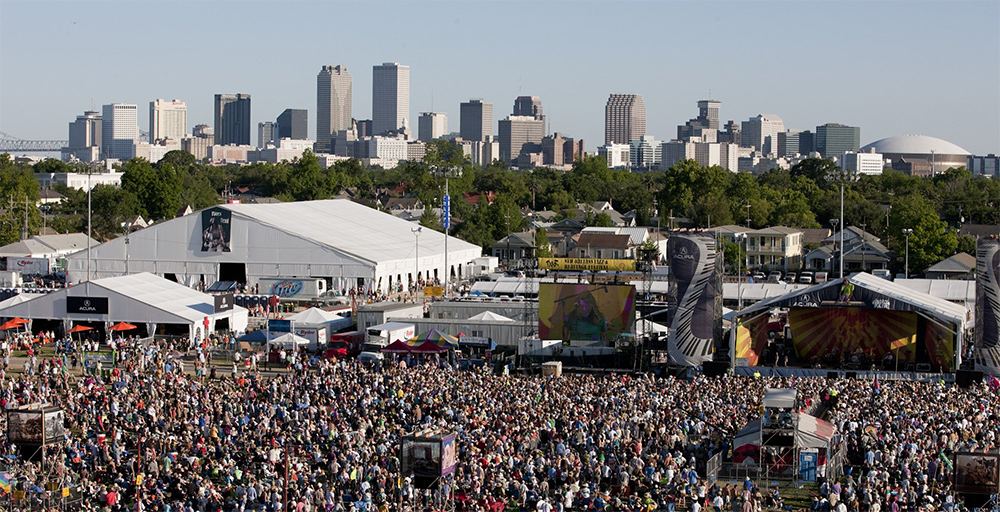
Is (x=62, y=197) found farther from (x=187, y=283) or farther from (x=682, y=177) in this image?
(x=187, y=283)

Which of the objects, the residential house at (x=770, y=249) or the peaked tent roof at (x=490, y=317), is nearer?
the peaked tent roof at (x=490, y=317)

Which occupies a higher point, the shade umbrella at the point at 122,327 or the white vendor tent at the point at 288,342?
the shade umbrella at the point at 122,327

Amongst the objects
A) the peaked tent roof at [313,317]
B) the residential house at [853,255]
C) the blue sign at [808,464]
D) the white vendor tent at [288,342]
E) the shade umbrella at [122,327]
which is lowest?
the blue sign at [808,464]

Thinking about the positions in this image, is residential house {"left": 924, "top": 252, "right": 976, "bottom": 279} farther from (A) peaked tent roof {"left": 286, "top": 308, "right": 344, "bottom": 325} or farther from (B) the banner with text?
(A) peaked tent roof {"left": 286, "top": 308, "right": 344, "bottom": 325}

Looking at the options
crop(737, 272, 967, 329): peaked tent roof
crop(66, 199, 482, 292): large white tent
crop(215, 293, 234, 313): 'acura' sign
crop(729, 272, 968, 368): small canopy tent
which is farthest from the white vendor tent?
crop(66, 199, 482, 292): large white tent

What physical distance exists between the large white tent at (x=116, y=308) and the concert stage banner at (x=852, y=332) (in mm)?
19483

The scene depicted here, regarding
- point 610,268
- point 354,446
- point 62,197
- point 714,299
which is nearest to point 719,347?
point 714,299

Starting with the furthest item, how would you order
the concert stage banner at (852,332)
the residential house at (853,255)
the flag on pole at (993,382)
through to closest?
the residential house at (853,255) < the concert stage banner at (852,332) < the flag on pole at (993,382)

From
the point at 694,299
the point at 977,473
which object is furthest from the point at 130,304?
the point at 977,473

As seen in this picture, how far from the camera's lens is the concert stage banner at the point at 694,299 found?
34.3 m

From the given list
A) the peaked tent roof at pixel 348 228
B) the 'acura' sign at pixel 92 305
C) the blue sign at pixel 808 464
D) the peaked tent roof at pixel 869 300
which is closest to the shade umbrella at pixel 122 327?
the 'acura' sign at pixel 92 305

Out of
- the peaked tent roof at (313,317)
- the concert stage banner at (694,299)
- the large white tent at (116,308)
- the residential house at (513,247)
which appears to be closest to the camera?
the concert stage banner at (694,299)

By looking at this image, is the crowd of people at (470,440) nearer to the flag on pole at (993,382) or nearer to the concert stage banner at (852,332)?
the flag on pole at (993,382)

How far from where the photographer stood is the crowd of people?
20.5m
